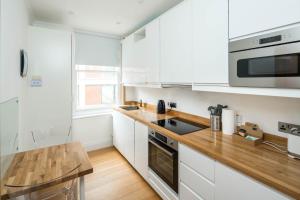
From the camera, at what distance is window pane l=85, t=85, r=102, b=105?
3.41m

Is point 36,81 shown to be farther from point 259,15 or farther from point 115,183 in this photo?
point 259,15

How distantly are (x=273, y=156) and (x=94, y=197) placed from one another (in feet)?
6.35

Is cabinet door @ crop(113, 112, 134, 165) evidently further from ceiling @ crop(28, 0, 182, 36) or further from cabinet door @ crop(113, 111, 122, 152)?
ceiling @ crop(28, 0, 182, 36)

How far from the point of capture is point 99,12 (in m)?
2.39

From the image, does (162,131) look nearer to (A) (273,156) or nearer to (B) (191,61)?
(B) (191,61)

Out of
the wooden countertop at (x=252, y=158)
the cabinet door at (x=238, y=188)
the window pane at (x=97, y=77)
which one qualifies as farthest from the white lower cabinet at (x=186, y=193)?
the window pane at (x=97, y=77)

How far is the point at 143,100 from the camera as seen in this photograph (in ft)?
11.0

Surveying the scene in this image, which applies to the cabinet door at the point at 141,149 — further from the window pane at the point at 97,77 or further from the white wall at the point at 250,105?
the window pane at the point at 97,77

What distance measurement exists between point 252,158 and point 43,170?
1482 mm

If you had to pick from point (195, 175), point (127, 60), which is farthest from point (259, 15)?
point (127, 60)

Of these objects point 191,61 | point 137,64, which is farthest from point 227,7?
point 137,64

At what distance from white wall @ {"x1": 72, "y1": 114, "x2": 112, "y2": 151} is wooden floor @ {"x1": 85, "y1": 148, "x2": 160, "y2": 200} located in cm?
48

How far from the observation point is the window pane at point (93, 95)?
3414 millimetres

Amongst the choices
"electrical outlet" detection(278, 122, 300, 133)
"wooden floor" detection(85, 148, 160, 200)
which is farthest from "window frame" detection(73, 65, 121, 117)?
"electrical outlet" detection(278, 122, 300, 133)
